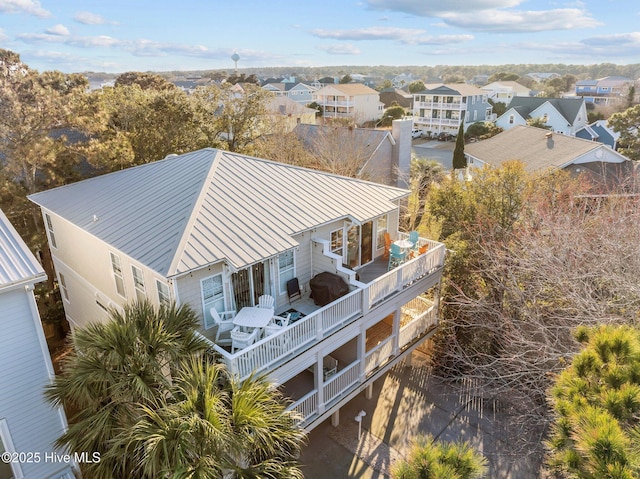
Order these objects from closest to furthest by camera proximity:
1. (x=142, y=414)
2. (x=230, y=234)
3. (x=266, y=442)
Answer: (x=266, y=442) < (x=142, y=414) < (x=230, y=234)

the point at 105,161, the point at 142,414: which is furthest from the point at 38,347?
the point at 105,161

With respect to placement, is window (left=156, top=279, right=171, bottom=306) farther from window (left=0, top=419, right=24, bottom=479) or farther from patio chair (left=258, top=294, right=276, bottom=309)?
window (left=0, top=419, right=24, bottom=479)

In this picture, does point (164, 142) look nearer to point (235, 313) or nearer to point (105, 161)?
point (105, 161)

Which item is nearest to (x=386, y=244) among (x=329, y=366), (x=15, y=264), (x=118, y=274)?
(x=329, y=366)

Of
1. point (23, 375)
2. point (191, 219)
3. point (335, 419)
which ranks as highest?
point (191, 219)

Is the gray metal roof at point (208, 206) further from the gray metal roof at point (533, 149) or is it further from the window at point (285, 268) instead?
the gray metal roof at point (533, 149)

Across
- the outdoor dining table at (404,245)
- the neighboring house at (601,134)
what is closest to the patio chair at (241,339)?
the outdoor dining table at (404,245)

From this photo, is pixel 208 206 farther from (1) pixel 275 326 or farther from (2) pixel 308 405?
(2) pixel 308 405
